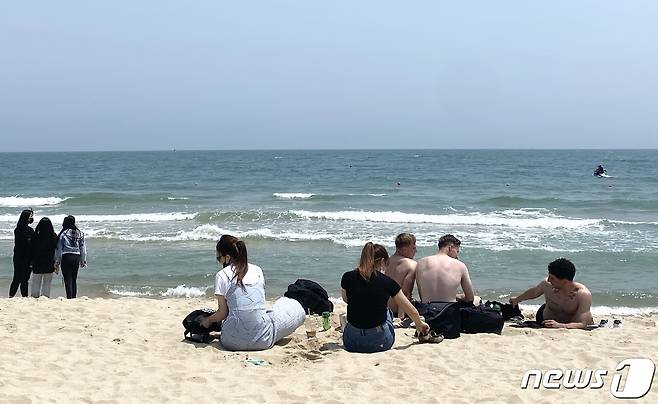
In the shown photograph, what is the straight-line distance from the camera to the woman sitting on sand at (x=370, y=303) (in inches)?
233

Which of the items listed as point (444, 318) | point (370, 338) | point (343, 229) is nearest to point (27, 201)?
point (343, 229)

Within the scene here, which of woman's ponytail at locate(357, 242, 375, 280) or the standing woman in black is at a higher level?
woman's ponytail at locate(357, 242, 375, 280)

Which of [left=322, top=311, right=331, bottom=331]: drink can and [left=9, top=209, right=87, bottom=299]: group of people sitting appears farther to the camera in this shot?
[left=9, top=209, right=87, bottom=299]: group of people sitting

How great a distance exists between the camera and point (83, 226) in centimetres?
2072

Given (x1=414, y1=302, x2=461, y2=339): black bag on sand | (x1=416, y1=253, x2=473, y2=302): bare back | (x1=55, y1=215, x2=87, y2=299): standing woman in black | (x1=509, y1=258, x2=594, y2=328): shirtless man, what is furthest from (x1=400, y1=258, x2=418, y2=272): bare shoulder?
(x1=55, y1=215, x2=87, y2=299): standing woman in black

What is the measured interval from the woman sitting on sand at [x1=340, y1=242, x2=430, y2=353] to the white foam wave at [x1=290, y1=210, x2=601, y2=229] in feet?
50.9

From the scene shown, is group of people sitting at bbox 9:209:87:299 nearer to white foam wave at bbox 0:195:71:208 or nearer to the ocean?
the ocean

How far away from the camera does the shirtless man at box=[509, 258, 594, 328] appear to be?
23.6 feet

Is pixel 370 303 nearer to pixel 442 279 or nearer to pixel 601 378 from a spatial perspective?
pixel 442 279

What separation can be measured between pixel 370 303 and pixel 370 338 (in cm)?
43

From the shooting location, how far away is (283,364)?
19.3 feet

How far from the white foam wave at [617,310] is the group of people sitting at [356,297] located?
259cm

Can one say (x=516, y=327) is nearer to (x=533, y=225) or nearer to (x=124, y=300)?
(x=124, y=300)

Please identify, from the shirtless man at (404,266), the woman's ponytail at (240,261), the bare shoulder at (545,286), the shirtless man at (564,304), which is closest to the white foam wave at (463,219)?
the shirtless man at (564,304)
